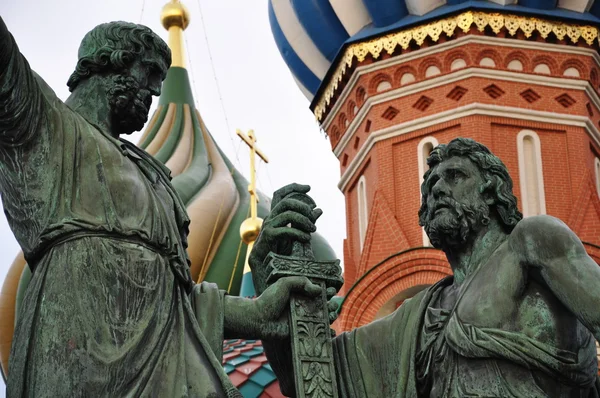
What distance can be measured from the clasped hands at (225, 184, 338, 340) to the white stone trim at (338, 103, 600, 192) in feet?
60.1

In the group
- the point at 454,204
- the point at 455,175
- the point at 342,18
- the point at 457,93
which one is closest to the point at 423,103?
the point at 457,93

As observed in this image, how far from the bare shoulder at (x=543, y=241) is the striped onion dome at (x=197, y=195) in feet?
68.8

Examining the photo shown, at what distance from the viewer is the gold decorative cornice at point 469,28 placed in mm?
24125

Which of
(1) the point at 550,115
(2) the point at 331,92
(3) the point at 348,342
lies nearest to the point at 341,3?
Result: (2) the point at 331,92

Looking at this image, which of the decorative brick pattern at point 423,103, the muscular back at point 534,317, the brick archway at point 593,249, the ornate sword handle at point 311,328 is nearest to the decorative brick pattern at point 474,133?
the decorative brick pattern at point 423,103

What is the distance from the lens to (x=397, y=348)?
19.2ft

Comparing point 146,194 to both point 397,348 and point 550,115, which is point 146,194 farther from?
point 550,115

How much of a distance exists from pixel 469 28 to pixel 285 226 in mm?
18645

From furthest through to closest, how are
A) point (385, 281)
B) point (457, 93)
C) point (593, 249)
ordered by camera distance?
point (457, 93), point (385, 281), point (593, 249)

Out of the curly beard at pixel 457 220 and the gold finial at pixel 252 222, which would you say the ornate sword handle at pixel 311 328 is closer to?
the curly beard at pixel 457 220

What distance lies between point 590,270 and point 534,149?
61.7ft

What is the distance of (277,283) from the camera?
5.70 meters

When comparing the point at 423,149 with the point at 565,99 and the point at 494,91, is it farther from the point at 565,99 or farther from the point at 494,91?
the point at 565,99

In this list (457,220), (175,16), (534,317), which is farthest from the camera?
(175,16)
